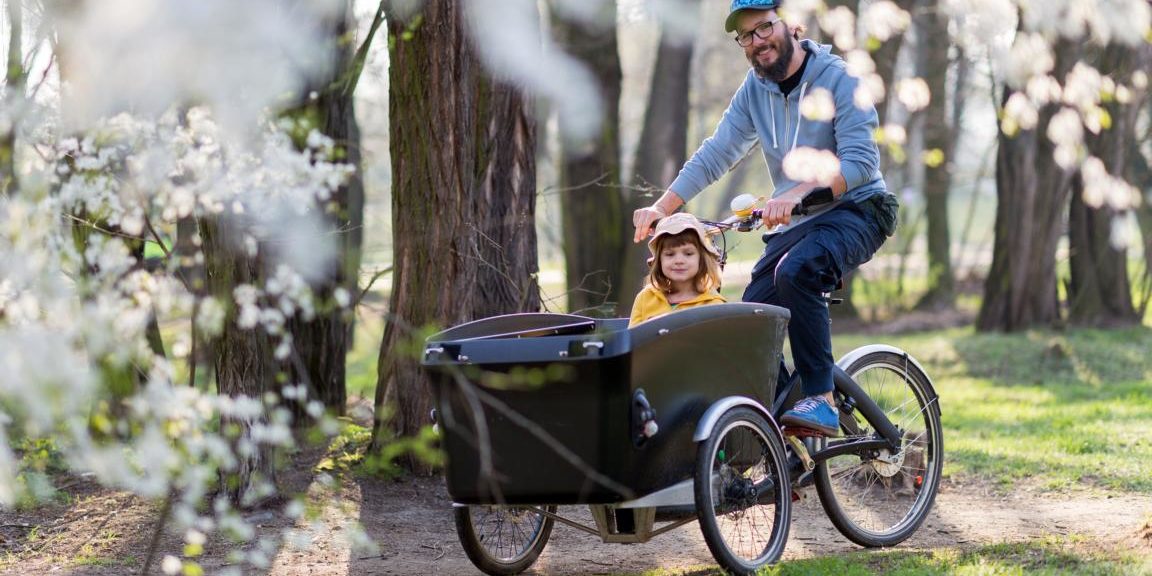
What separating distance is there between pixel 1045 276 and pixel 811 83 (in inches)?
382

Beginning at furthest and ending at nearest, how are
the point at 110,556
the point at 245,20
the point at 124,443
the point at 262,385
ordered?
the point at 124,443 < the point at 262,385 < the point at 110,556 < the point at 245,20

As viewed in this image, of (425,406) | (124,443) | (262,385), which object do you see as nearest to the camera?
(262,385)

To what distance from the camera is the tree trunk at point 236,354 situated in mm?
5773

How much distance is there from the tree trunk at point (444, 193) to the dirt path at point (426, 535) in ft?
1.83

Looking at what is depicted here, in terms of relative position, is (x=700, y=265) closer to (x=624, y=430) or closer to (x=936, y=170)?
(x=624, y=430)

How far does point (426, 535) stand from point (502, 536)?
1.12m

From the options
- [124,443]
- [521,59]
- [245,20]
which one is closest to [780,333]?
[245,20]


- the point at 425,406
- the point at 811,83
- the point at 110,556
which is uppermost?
the point at 811,83

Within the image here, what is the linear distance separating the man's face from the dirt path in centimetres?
172

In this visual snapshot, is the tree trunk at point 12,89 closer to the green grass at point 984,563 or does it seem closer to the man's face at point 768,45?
the man's face at point 768,45

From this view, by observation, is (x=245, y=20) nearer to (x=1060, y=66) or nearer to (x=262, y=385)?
(x=262, y=385)

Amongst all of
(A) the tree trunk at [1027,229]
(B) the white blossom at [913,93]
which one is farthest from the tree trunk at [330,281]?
(A) the tree trunk at [1027,229]

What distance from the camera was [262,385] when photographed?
229 inches

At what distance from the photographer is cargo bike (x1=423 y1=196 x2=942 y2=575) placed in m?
3.79
